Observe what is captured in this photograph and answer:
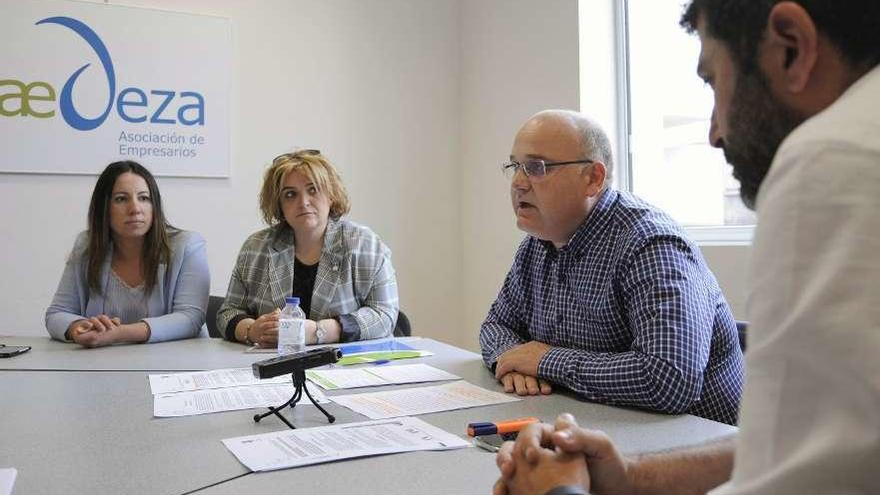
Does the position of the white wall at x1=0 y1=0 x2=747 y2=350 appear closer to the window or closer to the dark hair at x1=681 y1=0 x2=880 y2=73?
the window

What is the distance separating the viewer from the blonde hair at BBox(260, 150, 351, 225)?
9.57ft

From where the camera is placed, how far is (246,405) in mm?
1646

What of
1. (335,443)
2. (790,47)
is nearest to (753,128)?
(790,47)

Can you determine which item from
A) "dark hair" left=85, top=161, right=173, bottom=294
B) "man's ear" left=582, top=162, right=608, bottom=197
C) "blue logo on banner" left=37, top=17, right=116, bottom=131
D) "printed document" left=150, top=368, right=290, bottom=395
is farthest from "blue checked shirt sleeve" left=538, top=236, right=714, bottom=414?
"blue logo on banner" left=37, top=17, right=116, bottom=131

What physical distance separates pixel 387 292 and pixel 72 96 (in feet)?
7.23

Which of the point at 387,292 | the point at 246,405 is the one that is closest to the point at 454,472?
the point at 246,405

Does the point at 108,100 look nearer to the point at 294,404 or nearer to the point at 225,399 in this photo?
the point at 225,399

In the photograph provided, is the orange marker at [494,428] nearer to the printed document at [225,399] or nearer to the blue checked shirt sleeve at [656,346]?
the blue checked shirt sleeve at [656,346]

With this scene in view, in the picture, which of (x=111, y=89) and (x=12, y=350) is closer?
(x=12, y=350)

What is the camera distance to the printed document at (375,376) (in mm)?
1887

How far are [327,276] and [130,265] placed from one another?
89 centimetres

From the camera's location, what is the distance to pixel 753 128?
78 cm

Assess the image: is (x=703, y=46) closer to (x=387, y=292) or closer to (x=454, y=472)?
(x=454, y=472)

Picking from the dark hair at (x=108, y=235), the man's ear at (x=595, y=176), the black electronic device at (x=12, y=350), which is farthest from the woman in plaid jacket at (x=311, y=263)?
the man's ear at (x=595, y=176)
